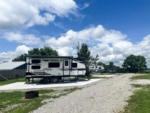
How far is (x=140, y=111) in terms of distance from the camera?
11.8 metres

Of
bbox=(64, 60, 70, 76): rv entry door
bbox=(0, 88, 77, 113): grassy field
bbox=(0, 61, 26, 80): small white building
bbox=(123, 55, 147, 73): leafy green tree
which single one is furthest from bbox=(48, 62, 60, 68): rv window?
bbox=(123, 55, 147, 73): leafy green tree

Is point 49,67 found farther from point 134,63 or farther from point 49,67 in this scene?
point 134,63

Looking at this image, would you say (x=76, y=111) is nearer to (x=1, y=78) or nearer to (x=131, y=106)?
(x=131, y=106)

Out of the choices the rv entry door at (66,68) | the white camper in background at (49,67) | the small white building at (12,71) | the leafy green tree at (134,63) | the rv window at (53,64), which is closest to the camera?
the white camper in background at (49,67)

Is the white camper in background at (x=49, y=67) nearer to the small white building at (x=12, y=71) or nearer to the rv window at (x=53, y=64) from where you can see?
the rv window at (x=53, y=64)

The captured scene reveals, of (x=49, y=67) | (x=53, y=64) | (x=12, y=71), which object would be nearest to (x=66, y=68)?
(x=53, y=64)

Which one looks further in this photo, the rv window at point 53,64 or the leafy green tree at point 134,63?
the leafy green tree at point 134,63

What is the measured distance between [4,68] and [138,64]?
7203 centimetres

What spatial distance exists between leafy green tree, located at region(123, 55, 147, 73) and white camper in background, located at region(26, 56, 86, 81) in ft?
253

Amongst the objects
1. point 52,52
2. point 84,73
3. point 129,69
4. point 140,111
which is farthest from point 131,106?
point 129,69

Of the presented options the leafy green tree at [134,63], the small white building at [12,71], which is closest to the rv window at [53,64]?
the small white building at [12,71]

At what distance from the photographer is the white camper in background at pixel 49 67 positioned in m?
35.4

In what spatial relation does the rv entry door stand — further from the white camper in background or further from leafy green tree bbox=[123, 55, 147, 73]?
leafy green tree bbox=[123, 55, 147, 73]

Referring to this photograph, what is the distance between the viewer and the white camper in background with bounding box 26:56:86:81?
35438 millimetres
